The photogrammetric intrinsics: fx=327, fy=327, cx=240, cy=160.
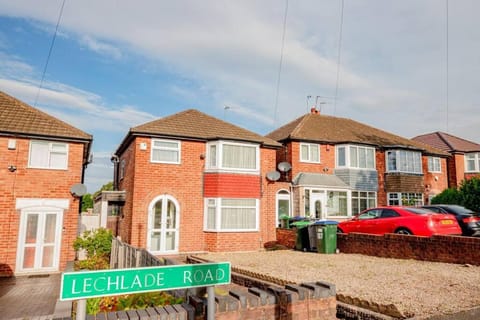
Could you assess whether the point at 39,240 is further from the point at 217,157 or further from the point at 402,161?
the point at 402,161

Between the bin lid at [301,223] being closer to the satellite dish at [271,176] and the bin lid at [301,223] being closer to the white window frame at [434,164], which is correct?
the satellite dish at [271,176]

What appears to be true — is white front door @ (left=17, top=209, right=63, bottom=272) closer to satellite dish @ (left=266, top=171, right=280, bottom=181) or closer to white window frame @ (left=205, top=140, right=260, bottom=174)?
white window frame @ (left=205, top=140, right=260, bottom=174)

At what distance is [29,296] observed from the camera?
8.59 metres

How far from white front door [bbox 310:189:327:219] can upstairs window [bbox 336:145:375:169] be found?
9.73 ft

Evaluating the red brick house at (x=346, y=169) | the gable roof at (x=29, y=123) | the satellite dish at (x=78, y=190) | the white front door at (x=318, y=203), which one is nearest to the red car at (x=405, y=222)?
the white front door at (x=318, y=203)

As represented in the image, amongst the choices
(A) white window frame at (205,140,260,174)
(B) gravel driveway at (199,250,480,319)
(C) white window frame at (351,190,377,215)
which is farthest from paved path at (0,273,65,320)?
(C) white window frame at (351,190,377,215)

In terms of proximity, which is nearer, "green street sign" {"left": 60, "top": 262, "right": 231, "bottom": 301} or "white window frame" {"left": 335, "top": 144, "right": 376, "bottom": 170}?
"green street sign" {"left": 60, "top": 262, "right": 231, "bottom": 301}

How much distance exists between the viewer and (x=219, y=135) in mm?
16359

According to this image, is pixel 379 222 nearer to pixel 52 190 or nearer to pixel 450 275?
pixel 450 275

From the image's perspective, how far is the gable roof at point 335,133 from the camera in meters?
21.0

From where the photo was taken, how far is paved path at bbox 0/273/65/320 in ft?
22.8

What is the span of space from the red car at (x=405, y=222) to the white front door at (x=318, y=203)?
4.80m

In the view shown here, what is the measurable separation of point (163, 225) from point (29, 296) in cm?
669

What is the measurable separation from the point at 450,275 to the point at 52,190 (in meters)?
13.3
